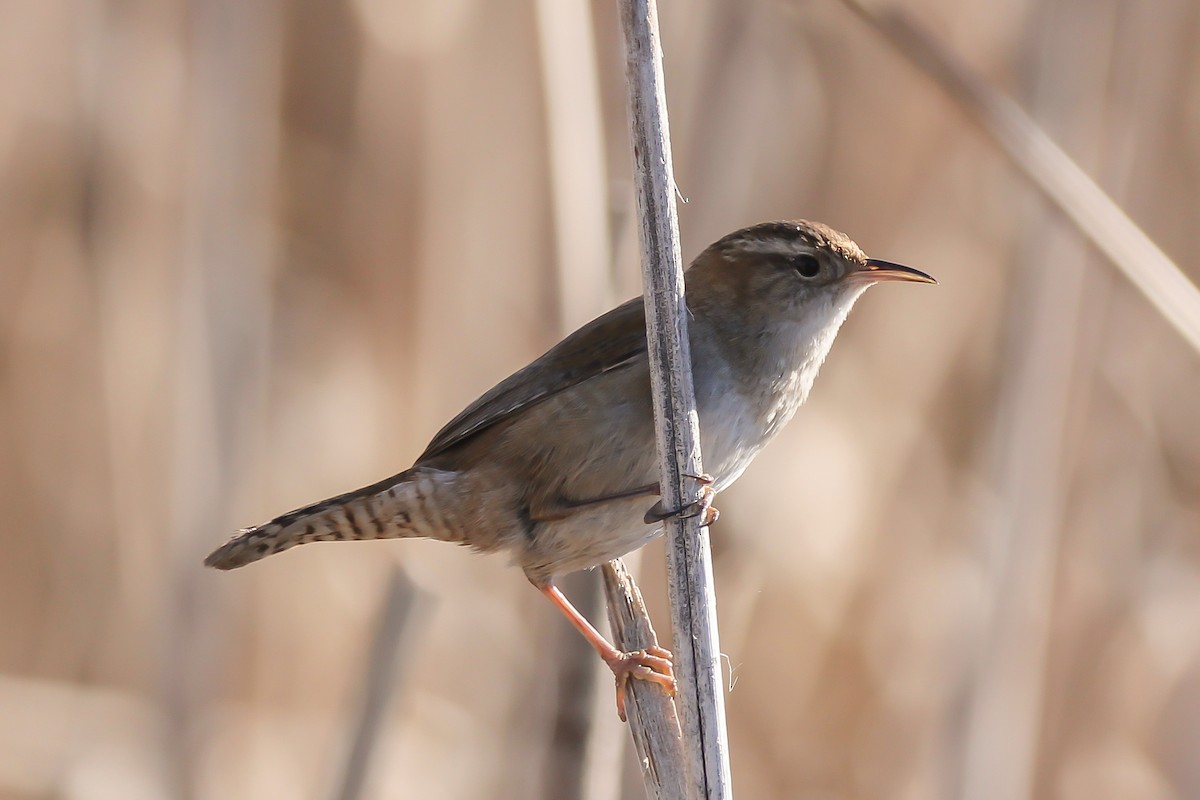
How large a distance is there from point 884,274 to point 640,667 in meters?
0.83

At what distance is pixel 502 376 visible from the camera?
3406 mm

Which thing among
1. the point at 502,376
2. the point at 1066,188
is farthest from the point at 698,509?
the point at 502,376

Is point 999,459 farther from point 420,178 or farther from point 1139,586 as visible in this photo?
point 420,178

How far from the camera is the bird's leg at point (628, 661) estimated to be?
7.11 feet

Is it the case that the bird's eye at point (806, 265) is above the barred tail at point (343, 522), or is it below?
above

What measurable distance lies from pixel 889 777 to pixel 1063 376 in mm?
1144

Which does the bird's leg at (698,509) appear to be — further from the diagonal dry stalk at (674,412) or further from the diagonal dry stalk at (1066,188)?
the diagonal dry stalk at (1066,188)

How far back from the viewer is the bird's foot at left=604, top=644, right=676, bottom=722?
2160mm

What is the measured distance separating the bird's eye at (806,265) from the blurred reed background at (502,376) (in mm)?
384

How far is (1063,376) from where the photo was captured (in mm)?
2857

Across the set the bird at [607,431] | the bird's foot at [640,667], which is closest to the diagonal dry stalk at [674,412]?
the bird at [607,431]

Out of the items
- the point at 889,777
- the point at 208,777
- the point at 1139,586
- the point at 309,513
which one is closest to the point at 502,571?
the point at 208,777

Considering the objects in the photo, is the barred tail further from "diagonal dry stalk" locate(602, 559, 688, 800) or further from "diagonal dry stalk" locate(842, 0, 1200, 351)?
"diagonal dry stalk" locate(842, 0, 1200, 351)

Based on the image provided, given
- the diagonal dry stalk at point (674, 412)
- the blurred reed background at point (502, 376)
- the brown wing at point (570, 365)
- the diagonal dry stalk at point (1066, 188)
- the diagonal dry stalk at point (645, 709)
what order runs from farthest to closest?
the blurred reed background at point (502, 376), the brown wing at point (570, 365), the diagonal dry stalk at point (1066, 188), the diagonal dry stalk at point (645, 709), the diagonal dry stalk at point (674, 412)
